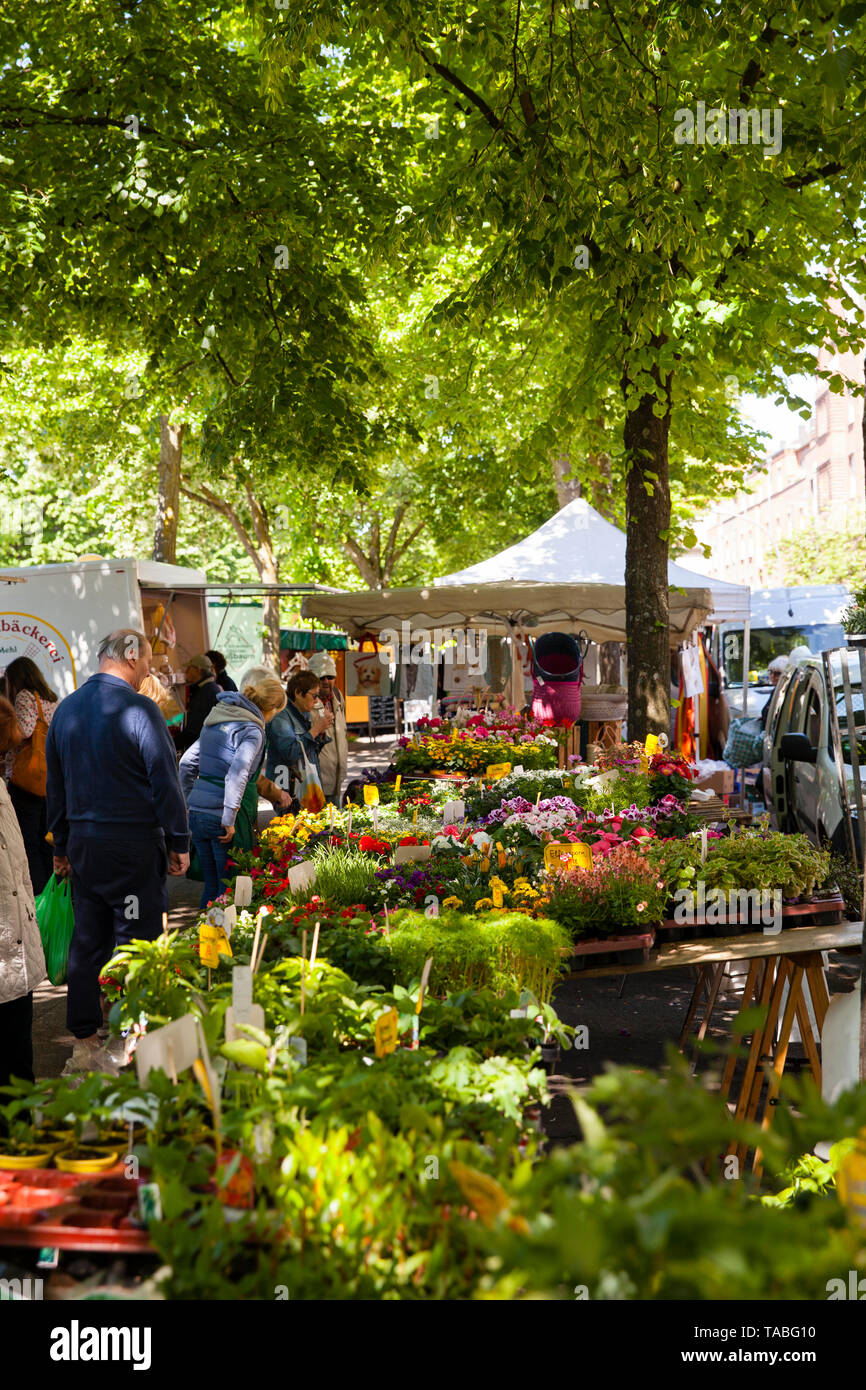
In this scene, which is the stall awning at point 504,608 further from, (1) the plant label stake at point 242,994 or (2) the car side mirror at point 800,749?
(1) the plant label stake at point 242,994

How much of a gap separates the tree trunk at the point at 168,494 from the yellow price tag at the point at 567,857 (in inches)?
502

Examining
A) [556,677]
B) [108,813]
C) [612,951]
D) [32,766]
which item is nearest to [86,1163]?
[612,951]

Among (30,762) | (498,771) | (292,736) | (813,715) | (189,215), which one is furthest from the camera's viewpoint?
(813,715)

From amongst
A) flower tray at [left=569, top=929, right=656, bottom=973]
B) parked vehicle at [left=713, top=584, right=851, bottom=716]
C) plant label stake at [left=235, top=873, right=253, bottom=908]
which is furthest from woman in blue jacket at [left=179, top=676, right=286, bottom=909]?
parked vehicle at [left=713, top=584, right=851, bottom=716]

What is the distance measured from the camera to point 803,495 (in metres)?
67.9

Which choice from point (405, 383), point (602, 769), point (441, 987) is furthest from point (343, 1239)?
point (405, 383)

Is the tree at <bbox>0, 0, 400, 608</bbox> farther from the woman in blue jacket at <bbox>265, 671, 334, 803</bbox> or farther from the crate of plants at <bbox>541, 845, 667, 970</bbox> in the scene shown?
the crate of plants at <bbox>541, 845, 667, 970</bbox>

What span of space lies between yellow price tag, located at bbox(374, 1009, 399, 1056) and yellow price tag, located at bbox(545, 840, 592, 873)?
84.3 inches

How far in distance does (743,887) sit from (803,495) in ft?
221

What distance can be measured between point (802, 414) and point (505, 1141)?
282 inches

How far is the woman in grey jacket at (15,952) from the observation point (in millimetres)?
4180

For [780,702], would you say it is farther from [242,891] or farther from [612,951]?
[242,891]

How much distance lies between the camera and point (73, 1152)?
88.2 inches
